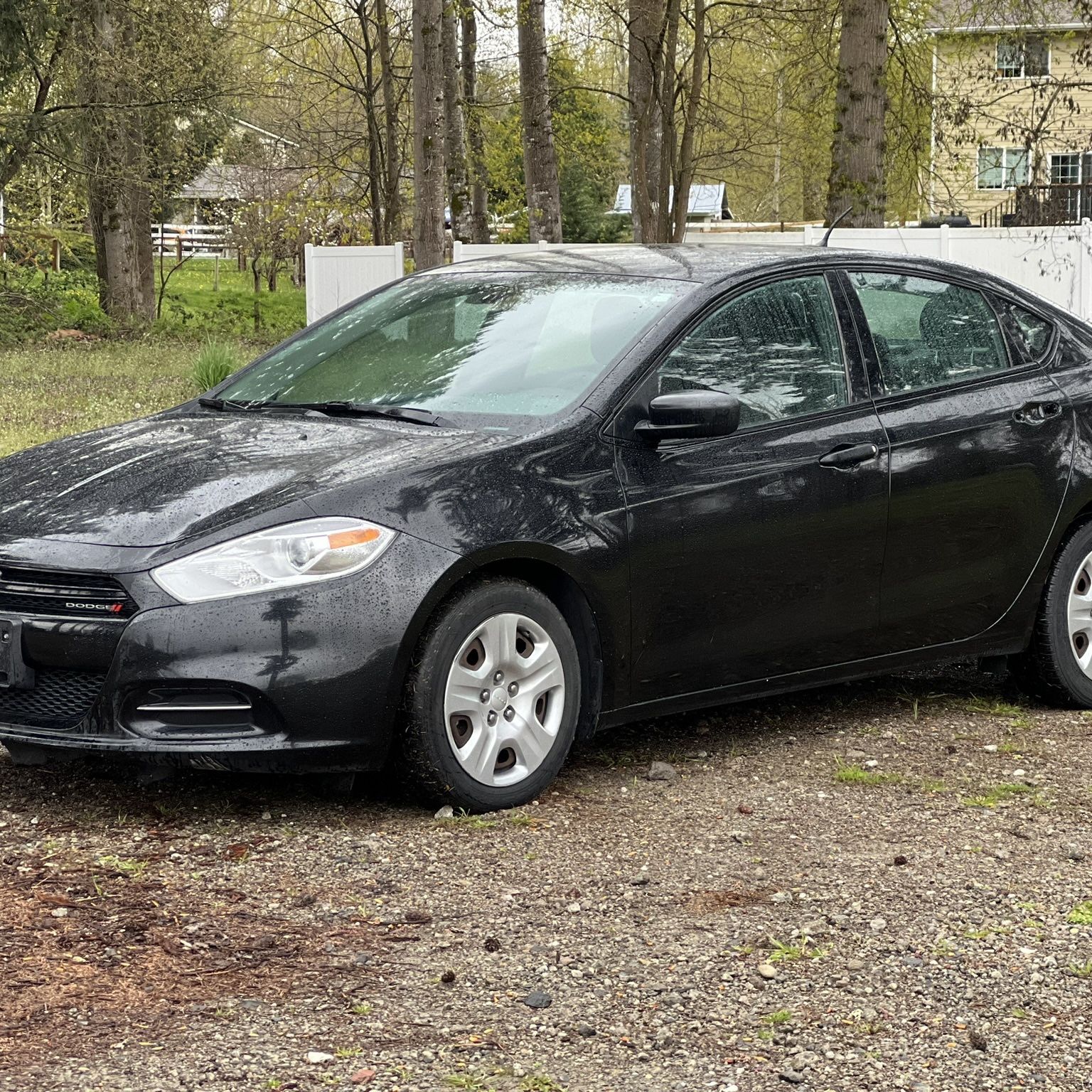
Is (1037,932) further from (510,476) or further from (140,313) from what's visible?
(140,313)

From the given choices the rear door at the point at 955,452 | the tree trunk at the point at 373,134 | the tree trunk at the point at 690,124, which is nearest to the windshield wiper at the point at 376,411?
the rear door at the point at 955,452

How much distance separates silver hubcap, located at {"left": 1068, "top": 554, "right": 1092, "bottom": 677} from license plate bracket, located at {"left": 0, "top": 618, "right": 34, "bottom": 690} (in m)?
3.80

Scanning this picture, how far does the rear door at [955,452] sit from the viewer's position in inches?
233

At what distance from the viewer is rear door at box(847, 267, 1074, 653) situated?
19.4 ft

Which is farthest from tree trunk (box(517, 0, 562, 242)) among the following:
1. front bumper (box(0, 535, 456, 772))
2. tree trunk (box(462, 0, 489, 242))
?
front bumper (box(0, 535, 456, 772))

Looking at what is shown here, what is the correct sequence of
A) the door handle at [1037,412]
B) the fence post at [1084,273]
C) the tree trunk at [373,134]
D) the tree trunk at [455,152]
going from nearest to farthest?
1. the door handle at [1037,412]
2. the fence post at [1084,273]
3. the tree trunk at [455,152]
4. the tree trunk at [373,134]

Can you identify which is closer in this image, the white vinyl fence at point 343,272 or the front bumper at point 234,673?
Answer: the front bumper at point 234,673

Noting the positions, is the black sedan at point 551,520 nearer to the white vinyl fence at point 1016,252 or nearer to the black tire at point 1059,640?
the black tire at point 1059,640

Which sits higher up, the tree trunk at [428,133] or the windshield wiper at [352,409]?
the tree trunk at [428,133]

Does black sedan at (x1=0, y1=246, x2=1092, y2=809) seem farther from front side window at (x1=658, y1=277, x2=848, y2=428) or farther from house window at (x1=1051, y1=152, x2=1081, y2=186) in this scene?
house window at (x1=1051, y1=152, x2=1081, y2=186)

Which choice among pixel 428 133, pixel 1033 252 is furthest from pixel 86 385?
pixel 1033 252

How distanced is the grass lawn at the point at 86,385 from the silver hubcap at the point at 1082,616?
29.4 feet

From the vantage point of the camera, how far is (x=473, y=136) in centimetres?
3531

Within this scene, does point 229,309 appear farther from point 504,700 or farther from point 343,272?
point 504,700
